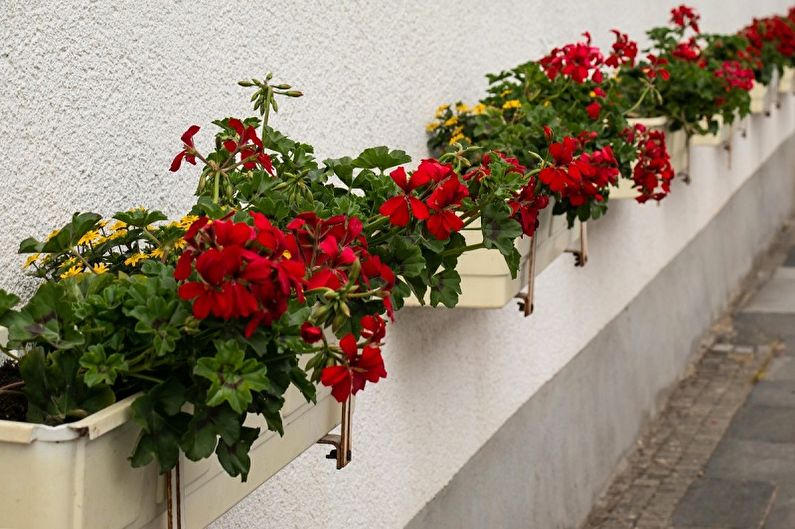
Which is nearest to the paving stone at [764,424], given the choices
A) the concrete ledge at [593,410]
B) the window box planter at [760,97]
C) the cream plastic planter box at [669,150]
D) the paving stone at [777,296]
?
the concrete ledge at [593,410]

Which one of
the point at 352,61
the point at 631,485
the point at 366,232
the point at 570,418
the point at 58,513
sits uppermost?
the point at 352,61

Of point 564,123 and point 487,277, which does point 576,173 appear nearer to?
point 487,277

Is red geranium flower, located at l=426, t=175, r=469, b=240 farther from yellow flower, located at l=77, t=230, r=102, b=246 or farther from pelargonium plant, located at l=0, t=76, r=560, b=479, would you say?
yellow flower, located at l=77, t=230, r=102, b=246

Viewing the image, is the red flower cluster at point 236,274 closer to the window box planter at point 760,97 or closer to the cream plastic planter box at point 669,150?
the cream plastic planter box at point 669,150

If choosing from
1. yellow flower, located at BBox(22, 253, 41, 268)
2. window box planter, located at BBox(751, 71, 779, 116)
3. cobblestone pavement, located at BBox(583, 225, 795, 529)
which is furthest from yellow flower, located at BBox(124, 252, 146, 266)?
window box planter, located at BBox(751, 71, 779, 116)

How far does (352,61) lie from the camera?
2.90 m

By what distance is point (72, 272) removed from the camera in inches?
65.3

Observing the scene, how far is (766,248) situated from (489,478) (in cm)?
590

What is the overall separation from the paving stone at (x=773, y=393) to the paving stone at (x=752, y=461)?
549 mm

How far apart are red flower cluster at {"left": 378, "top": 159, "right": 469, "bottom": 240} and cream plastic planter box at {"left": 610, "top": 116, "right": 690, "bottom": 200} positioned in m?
2.09

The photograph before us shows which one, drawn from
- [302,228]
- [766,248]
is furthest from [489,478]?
[766,248]

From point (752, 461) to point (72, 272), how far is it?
3.93 meters

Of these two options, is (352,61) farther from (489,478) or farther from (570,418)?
(570,418)

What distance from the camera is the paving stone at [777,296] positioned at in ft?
24.5
